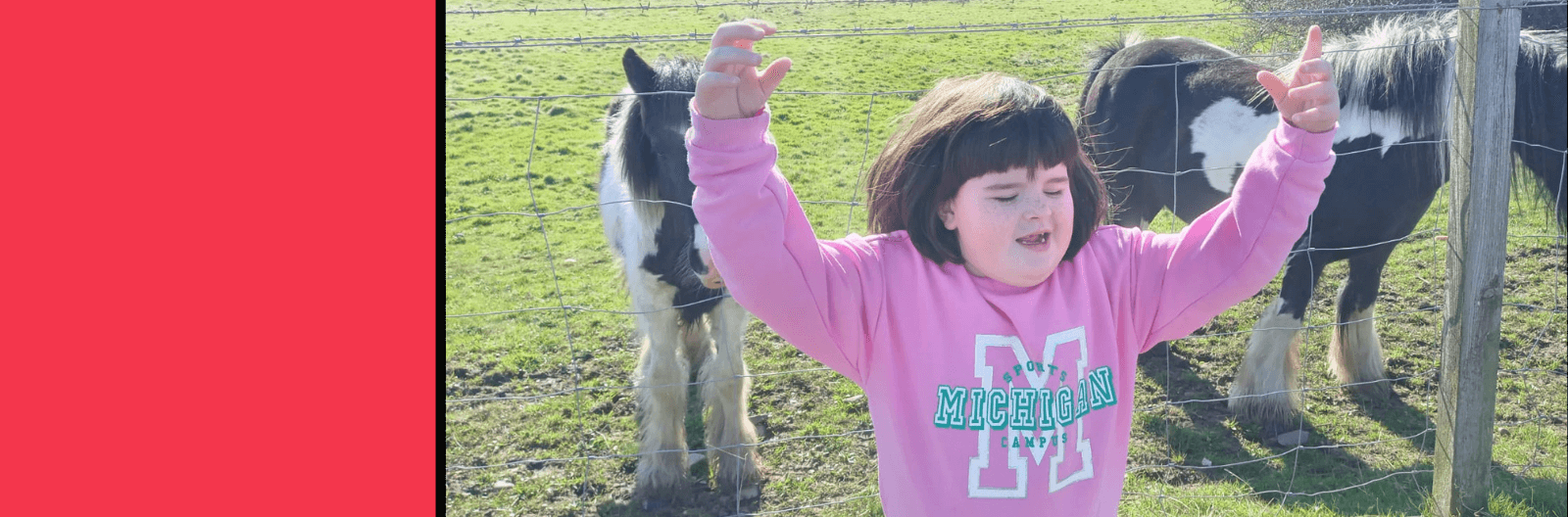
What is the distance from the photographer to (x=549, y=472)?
3.68 meters

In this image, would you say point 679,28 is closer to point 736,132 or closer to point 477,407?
point 477,407

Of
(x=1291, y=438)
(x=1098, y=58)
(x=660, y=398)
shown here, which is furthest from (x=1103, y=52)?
(x=660, y=398)

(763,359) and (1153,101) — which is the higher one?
(1153,101)

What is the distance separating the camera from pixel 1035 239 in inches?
55.0

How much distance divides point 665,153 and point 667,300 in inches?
25.7

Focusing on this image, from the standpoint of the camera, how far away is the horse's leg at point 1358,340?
13.3 ft

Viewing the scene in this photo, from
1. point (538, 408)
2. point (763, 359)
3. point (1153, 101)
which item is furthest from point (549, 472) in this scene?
point (1153, 101)

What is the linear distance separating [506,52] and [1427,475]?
10630 mm

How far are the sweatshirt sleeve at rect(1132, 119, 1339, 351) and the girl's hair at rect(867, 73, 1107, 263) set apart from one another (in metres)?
0.13

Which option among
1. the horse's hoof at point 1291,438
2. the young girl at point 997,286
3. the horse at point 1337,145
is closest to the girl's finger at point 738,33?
the young girl at point 997,286

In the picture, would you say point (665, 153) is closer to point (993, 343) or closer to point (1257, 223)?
point (993, 343)

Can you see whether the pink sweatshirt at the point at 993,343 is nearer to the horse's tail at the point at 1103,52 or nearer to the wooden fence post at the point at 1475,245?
the wooden fence post at the point at 1475,245

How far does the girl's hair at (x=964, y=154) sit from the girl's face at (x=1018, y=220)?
2 centimetres

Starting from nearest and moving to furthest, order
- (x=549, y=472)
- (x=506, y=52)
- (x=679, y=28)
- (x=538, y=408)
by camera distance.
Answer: (x=549, y=472) < (x=538, y=408) < (x=679, y=28) < (x=506, y=52)
